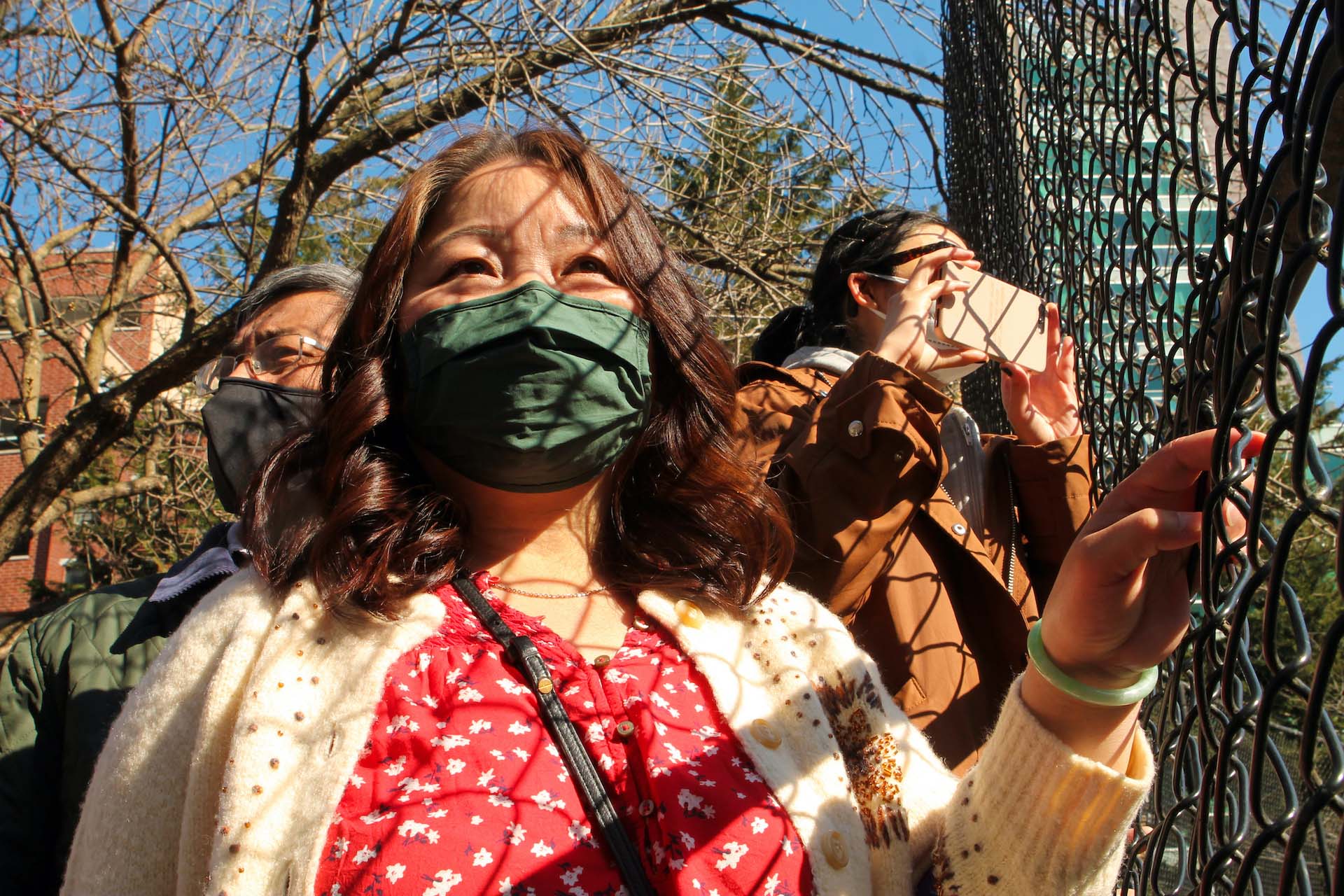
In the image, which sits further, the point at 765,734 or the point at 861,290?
the point at 861,290

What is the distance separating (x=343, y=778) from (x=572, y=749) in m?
0.28

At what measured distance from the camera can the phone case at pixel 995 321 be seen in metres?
2.16

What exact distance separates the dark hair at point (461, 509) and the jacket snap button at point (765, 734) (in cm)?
22

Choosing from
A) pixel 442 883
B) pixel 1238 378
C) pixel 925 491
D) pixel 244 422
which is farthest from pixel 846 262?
pixel 442 883

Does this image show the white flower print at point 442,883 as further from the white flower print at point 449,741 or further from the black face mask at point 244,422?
the black face mask at point 244,422

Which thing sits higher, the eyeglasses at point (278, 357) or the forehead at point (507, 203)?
the forehead at point (507, 203)

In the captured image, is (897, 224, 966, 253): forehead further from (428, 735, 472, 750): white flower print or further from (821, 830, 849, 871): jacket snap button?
(428, 735, 472, 750): white flower print

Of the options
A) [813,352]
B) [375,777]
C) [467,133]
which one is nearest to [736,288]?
[813,352]

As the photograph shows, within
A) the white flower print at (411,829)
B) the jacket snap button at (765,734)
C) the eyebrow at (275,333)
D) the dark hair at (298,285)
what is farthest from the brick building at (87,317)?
the jacket snap button at (765,734)

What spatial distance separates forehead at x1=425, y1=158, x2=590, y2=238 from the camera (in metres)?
1.70

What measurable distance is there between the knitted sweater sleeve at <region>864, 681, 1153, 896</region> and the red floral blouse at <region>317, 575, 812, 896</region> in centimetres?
21

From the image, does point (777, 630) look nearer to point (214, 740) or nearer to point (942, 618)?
point (942, 618)

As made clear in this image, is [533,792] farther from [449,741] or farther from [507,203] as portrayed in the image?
[507,203]

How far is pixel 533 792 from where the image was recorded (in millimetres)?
1276
